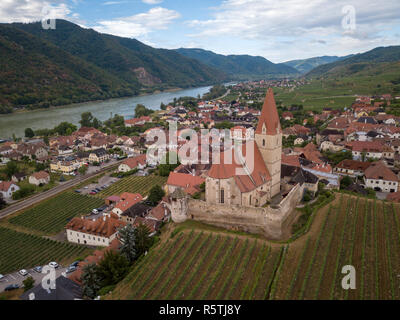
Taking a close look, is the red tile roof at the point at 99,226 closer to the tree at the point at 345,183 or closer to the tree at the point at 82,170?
the tree at the point at 82,170

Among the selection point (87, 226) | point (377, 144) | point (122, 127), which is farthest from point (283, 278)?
point (122, 127)

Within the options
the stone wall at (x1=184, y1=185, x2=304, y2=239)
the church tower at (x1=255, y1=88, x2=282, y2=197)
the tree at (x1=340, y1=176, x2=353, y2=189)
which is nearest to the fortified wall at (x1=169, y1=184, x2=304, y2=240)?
the stone wall at (x1=184, y1=185, x2=304, y2=239)

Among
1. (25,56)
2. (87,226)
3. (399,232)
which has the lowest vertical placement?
(87,226)

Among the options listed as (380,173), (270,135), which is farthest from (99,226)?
(380,173)

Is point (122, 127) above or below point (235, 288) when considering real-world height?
above

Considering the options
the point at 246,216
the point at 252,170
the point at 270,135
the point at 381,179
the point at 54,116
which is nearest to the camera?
the point at 246,216

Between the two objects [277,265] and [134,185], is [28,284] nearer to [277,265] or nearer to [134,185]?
[277,265]
